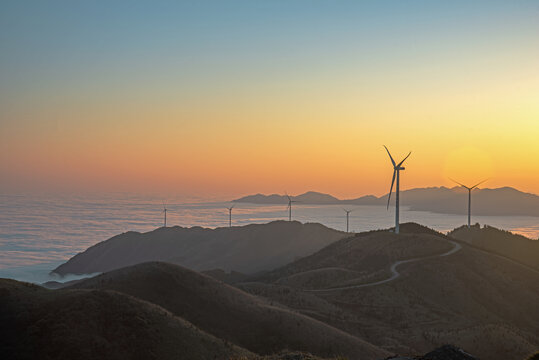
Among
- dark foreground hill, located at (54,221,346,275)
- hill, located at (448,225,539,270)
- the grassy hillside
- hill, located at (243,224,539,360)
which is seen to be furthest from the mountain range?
dark foreground hill, located at (54,221,346,275)

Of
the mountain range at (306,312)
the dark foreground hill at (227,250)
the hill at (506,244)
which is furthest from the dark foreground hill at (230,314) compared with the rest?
the dark foreground hill at (227,250)

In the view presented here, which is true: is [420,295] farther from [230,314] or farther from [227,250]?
[227,250]

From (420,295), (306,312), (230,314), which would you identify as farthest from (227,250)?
(230,314)

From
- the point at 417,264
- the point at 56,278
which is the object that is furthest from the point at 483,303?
the point at 56,278

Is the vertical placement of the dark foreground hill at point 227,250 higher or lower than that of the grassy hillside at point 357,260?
lower

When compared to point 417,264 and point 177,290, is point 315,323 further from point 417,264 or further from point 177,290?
point 417,264

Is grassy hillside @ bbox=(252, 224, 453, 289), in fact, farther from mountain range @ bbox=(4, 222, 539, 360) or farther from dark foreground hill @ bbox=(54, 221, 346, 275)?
dark foreground hill @ bbox=(54, 221, 346, 275)

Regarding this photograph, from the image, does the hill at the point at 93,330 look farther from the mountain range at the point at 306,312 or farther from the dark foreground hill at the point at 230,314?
the dark foreground hill at the point at 230,314

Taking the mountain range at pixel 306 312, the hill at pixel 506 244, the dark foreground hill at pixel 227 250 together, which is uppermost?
the mountain range at pixel 306 312
